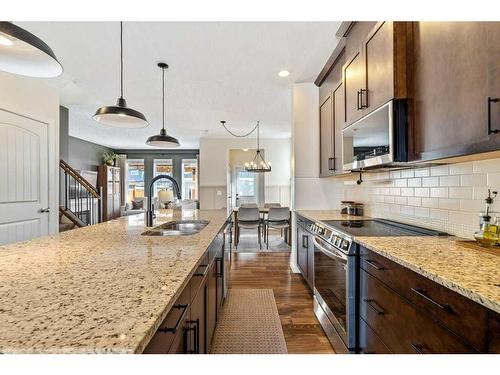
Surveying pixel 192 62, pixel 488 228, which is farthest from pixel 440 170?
pixel 192 62

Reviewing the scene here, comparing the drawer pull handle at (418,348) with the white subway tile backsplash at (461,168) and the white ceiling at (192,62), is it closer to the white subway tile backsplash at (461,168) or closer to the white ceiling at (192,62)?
the white subway tile backsplash at (461,168)

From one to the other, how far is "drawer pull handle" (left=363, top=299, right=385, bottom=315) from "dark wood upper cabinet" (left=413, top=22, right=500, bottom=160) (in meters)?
0.83

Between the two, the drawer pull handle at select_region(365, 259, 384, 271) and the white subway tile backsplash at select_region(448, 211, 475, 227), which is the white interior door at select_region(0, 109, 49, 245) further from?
the white subway tile backsplash at select_region(448, 211, 475, 227)

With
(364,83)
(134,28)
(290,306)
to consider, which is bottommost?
(290,306)

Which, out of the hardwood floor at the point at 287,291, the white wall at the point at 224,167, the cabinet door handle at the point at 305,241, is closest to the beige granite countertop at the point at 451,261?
the hardwood floor at the point at 287,291

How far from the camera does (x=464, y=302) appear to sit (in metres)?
0.83

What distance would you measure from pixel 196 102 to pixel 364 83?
3.00m

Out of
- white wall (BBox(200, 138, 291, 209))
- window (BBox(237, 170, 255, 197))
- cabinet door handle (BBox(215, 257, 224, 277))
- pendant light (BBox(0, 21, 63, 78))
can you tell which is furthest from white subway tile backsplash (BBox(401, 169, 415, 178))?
window (BBox(237, 170, 255, 197))

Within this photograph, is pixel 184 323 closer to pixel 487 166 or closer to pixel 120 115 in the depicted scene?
pixel 120 115

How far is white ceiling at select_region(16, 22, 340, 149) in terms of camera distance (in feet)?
7.66

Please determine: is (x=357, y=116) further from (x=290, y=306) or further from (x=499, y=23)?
(x=290, y=306)

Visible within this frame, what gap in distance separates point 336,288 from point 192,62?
8.89 feet

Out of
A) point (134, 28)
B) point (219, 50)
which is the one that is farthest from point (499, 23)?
point (134, 28)

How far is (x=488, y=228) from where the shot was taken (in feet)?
4.19
